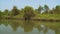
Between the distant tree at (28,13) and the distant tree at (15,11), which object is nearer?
the distant tree at (28,13)

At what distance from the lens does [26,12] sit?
58281mm

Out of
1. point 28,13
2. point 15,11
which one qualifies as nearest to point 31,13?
point 28,13

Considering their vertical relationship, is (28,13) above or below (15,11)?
below

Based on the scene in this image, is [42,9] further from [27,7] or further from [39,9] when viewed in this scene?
[27,7]

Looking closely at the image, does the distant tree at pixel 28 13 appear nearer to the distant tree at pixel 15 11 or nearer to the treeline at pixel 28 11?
the treeline at pixel 28 11

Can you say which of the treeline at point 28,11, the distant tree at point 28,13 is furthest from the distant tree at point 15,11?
the distant tree at point 28,13

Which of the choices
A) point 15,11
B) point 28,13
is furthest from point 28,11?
point 15,11

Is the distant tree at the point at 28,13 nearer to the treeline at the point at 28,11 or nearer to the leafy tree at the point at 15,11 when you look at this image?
the treeline at the point at 28,11

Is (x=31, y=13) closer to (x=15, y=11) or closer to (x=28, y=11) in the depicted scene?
(x=28, y=11)

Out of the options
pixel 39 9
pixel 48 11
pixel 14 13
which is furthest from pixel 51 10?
pixel 14 13

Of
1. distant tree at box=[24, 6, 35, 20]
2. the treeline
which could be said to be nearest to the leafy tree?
the treeline

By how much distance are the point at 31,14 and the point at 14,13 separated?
17727 millimetres

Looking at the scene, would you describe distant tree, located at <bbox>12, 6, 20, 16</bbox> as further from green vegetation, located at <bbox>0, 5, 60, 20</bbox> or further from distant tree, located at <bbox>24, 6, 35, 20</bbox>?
distant tree, located at <bbox>24, 6, 35, 20</bbox>

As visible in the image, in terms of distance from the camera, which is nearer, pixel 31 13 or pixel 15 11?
pixel 31 13
